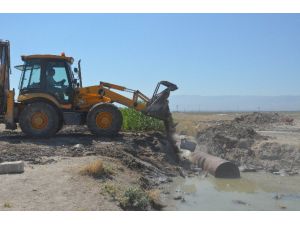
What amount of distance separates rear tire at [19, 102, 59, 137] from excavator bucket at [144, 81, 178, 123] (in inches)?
152

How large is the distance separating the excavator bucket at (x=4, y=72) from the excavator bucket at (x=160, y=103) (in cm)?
576

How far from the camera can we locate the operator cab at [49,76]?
18.1 m

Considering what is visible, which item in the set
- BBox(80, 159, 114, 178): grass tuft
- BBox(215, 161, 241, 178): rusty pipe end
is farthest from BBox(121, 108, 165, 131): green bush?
BBox(80, 159, 114, 178): grass tuft

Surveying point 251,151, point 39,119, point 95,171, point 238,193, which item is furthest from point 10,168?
point 251,151

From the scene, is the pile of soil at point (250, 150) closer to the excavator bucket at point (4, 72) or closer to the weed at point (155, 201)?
the weed at point (155, 201)

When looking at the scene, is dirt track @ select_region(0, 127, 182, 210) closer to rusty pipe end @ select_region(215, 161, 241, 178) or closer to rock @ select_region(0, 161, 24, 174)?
rock @ select_region(0, 161, 24, 174)

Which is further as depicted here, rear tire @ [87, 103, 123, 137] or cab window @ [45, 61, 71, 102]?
rear tire @ [87, 103, 123, 137]

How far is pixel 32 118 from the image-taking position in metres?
18.1

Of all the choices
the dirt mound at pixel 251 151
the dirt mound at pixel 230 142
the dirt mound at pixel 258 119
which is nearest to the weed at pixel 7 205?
the dirt mound at pixel 251 151

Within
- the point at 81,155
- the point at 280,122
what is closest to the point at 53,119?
the point at 81,155

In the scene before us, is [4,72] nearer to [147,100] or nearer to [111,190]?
[147,100]

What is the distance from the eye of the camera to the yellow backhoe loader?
1808 cm

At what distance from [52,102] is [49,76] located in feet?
3.40
